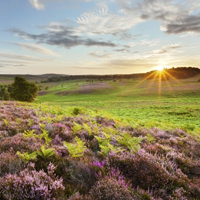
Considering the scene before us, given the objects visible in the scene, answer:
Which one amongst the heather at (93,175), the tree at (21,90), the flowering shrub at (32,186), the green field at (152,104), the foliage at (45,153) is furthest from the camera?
the tree at (21,90)

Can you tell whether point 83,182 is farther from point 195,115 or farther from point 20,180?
point 195,115

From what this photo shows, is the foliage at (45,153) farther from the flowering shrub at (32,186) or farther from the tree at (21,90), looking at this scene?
the tree at (21,90)

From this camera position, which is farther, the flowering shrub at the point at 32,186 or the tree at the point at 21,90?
the tree at the point at 21,90

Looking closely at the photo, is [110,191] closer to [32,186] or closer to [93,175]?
[93,175]

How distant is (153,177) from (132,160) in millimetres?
679

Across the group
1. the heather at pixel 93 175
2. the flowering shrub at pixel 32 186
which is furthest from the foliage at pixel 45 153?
the flowering shrub at pixel 32 186

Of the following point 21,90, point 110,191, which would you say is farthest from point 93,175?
point 21,90

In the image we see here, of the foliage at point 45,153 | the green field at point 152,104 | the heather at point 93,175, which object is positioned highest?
the foliage at point 45,153

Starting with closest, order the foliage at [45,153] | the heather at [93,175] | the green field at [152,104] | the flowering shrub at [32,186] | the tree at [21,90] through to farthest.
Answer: the flowering shrub at [32,186]
the heather at [93,175]
the foliage at [45,153]
the green field at [152,104]
the tree at [21,90]

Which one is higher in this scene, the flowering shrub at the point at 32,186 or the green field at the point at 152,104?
the flowering shrub at the point at 32,186

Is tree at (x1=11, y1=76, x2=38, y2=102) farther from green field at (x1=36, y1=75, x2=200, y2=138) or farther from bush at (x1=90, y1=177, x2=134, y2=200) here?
bush at (x1=90, y1=177, x2=134, y2=200)

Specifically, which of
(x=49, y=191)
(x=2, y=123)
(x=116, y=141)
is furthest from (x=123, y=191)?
(x=2, y=123)

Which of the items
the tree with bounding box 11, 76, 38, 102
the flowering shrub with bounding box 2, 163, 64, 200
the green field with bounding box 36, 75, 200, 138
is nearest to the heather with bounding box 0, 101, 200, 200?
the flowering shrub with bounding box 2, 163, 64, 200

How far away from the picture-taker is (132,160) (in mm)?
3777
